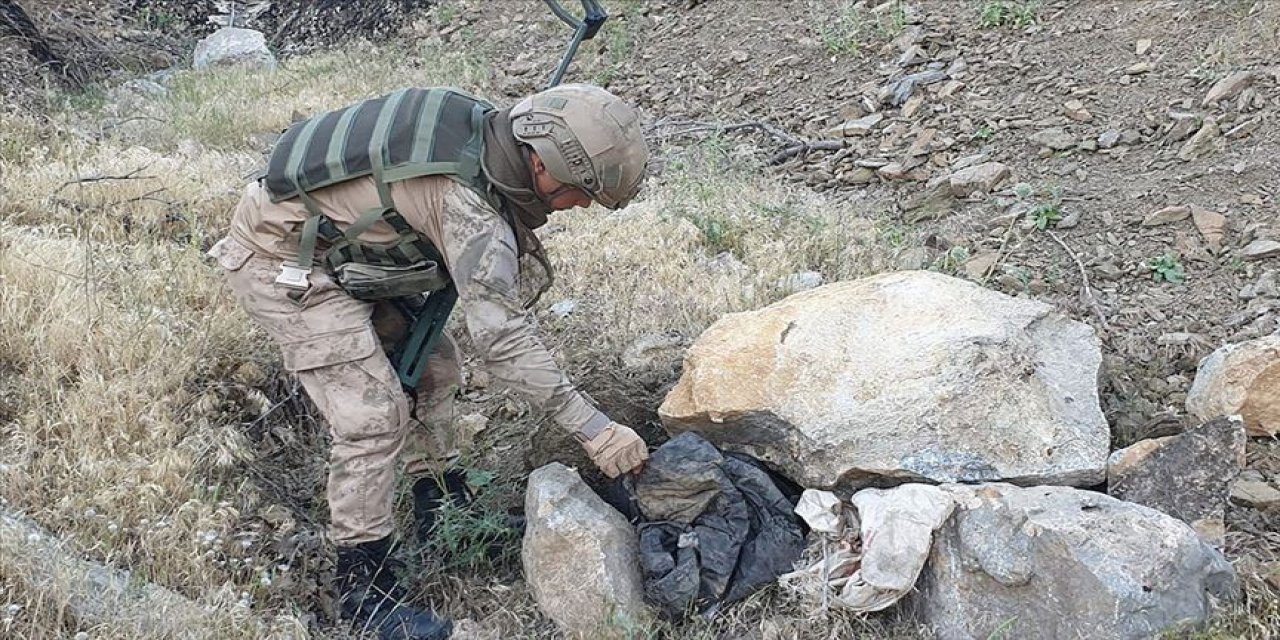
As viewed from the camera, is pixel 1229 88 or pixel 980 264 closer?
pixel 980 264

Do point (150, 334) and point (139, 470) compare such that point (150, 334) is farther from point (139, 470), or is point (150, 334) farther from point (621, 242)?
point (621, 242)

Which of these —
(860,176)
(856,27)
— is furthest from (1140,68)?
(856,27)

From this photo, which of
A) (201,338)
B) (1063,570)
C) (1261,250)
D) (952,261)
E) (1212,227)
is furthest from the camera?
(952,261)

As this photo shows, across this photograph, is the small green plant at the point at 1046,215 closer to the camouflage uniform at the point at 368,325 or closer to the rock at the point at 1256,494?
the rock at the point at 1256,494

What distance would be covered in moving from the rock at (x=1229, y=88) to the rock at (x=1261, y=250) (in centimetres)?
124

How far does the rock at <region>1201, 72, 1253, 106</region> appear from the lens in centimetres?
513

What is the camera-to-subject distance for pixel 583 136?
2629 millimetres

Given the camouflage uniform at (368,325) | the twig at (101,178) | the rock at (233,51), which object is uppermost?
the camouflage uniform at (368,325)

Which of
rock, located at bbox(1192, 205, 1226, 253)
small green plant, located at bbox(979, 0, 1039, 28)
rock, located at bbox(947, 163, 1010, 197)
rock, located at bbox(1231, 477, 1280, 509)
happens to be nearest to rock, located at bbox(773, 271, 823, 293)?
rock, located at bbox(947, 163, 1010, 197)

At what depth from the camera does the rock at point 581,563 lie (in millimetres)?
2832

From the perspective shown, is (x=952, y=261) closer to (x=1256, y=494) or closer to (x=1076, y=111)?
(x=1076, y=111)

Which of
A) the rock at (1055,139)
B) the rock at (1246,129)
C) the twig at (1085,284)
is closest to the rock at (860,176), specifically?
the rock at (1055,139)

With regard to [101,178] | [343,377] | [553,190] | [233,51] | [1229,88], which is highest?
[553,190]

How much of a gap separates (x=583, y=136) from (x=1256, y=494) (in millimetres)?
2094
